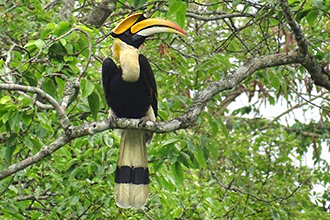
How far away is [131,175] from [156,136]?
179 centimetres

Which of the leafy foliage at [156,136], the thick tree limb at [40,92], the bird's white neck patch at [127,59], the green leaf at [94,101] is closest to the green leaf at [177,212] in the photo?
the leafy foliage at [156,136]

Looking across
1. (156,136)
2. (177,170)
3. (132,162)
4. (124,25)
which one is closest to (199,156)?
(177,170)

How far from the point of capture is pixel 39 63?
446 centimetres

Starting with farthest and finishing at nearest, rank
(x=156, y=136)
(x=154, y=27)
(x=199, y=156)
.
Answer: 1. (x=156, y=136)
2. (x=154, y=27)
3. (x=199, y=156)

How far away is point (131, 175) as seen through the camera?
4617mm

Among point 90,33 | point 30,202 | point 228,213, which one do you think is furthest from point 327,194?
point 90,33

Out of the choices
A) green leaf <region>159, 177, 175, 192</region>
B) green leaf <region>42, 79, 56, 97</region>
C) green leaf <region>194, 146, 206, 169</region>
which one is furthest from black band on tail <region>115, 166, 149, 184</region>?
green leaf <region>42, 79, 56, 97</region>

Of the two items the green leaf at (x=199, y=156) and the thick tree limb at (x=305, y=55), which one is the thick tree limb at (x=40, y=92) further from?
the thick tree limb at (x=305, y=55)

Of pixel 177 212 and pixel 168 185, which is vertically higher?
pixel 168 185

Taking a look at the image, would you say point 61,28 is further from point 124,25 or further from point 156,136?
point 156,136

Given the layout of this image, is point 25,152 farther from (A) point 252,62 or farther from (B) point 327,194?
(B) point 327,194

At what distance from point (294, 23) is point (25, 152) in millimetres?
2271

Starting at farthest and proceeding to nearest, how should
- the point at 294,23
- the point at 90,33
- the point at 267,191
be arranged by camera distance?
1. the point at 267,191
2. the point at 90,33
3. the point at 294,23

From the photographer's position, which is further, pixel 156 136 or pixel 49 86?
pixel 156 136
